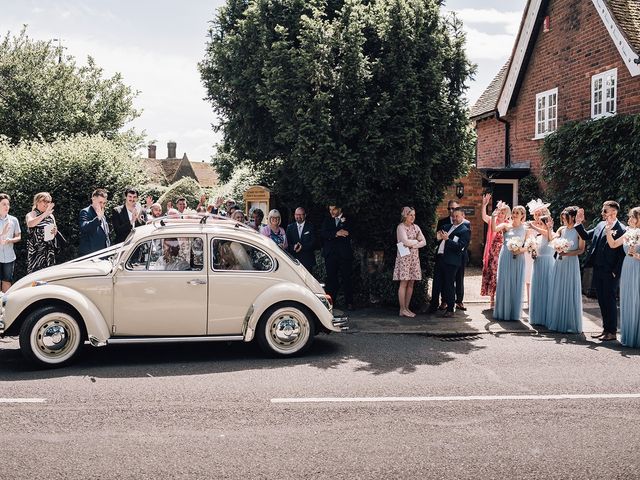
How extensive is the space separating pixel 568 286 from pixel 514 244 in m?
1.12

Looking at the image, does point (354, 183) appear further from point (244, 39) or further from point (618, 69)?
point (618, 69)

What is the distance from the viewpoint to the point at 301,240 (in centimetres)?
1151

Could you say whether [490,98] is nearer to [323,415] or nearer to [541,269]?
[541,269]

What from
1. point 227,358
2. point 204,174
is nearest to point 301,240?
point 227,358

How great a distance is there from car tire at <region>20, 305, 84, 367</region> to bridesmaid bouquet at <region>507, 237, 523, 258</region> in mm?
6924

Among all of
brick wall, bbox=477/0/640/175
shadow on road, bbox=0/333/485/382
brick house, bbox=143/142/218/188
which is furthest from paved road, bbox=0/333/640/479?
brick house, bbox=143/142/218/188

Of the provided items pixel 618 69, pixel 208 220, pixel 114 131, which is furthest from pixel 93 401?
pixel 114 131

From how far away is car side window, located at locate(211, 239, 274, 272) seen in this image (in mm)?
8008

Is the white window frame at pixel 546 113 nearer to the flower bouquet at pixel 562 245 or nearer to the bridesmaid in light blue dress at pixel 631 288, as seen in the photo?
the flower bouquet at pixel 562 245

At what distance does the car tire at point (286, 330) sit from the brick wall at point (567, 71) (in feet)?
38.2

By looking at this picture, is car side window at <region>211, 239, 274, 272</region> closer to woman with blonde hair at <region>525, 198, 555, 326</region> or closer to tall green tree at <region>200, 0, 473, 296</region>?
tall green tree at <region>200, 0, 473, 296</region>

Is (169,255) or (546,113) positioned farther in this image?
(546,113)

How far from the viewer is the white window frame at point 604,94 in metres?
16.4

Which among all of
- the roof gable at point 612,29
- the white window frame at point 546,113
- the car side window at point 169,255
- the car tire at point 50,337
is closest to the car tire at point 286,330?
the car side window at point 169,255
